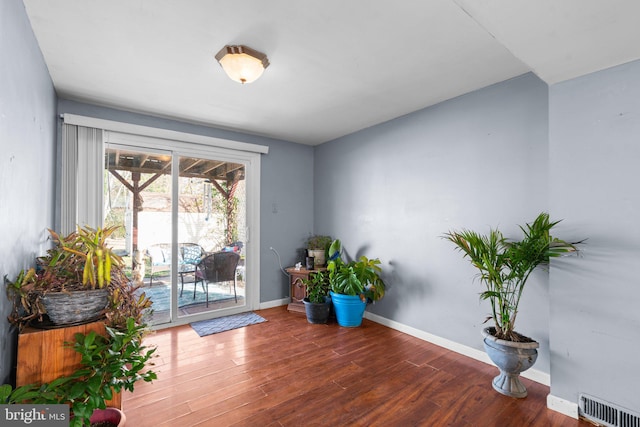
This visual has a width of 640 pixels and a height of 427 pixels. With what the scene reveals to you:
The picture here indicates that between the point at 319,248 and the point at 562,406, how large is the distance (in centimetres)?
295

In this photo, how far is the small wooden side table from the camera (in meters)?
3.95

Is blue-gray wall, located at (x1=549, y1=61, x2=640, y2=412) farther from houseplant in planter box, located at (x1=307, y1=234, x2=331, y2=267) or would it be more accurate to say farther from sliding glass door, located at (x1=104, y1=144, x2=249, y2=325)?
sliding glass door, located at (x1=104, y1=144, x2=249, y2=325)

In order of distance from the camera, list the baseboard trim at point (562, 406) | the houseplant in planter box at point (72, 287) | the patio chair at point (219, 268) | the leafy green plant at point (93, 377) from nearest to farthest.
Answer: the leafy green plant at point (93, 377)
the houseplant in planter box at point (72, 287)
the baseboard trim at point (562, 406)
the patio chair at point (219, 268)

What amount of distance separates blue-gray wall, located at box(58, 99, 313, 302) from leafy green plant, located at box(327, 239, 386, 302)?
110 cm

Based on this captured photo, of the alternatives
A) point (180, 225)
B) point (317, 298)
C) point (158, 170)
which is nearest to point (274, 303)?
point (317, 298)

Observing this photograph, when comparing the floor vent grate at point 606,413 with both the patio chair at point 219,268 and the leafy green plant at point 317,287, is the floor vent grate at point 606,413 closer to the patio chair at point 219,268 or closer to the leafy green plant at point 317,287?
the leafy green plant at point 317,287

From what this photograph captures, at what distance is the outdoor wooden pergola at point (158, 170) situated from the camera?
3254 millimetres

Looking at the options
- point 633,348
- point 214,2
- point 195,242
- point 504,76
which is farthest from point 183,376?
point 504,76

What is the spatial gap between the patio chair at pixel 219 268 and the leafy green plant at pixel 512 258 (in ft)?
9.53

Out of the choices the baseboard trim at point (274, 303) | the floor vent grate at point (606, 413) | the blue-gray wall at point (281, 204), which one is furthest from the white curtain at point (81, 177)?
the floor vent grate at point (606, 413)

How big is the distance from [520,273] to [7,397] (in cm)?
282

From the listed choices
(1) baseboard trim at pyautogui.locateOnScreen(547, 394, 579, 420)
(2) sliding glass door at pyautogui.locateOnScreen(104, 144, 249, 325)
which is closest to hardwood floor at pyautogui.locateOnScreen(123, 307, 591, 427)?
(1) baseboard trim at pyautogui.locateOnScreen(547, 394, 579, 420)

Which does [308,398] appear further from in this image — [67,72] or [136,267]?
[67,72]

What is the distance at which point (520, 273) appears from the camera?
2057 mm
